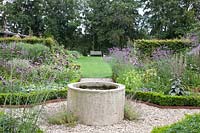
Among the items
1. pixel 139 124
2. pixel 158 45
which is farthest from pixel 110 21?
pixel 139 124

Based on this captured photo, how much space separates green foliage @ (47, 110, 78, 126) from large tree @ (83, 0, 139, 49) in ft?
86.6

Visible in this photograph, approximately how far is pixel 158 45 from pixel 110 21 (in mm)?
17985

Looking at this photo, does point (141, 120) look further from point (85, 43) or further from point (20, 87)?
point (85, 43)

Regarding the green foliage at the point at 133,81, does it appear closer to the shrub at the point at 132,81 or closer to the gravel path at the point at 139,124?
the shrub at the point at 132,81

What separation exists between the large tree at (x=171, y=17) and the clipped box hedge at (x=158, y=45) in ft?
53.7

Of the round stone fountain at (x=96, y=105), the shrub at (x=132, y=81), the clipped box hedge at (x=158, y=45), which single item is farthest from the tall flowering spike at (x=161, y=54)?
the round stone fountain at (x=96, y=105)

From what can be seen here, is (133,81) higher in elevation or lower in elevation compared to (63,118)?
higher

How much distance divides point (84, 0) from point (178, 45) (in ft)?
72.4

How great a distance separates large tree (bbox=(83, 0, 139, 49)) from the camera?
31922 mm

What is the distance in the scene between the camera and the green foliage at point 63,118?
5379 mm

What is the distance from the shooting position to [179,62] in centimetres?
809

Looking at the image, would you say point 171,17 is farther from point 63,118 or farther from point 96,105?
point 63,118

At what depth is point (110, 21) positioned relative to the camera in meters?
31.8

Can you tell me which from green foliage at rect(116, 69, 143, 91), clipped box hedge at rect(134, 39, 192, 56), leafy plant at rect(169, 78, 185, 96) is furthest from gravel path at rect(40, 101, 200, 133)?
clipped box hedge at rect(134, 39, 192, 56)
